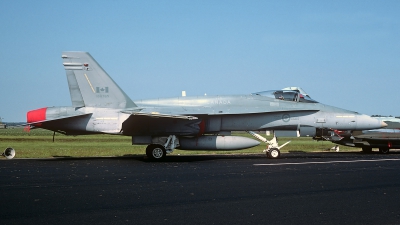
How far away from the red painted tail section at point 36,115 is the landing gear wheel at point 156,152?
13.5ft

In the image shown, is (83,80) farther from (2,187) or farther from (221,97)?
(2,187)

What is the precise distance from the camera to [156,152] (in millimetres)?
17703

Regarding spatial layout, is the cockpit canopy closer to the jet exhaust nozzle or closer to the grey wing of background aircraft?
the grey wing of background aircraft

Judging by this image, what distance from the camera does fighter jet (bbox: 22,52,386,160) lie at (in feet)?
57.5

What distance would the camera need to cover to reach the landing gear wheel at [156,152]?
17672 mm

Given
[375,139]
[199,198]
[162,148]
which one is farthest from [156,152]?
[375,139]

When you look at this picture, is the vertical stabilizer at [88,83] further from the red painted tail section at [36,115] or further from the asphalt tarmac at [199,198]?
the asphalt tarmac at [199,198]

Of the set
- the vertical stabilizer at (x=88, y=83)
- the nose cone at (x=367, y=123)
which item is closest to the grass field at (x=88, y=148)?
the vertical stabilizer at (x=88, y=83)

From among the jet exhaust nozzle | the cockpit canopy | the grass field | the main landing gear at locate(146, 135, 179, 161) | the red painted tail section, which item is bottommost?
the grass field

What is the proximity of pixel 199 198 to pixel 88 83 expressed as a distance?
10.9m

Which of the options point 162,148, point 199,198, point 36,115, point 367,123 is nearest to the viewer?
point 199,198

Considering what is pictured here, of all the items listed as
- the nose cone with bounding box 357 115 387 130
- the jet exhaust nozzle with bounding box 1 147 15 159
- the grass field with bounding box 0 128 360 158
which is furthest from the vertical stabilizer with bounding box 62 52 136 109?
the nose cone with bounding box 357 115 387 130

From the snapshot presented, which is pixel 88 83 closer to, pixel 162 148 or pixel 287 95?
pixel 162 148

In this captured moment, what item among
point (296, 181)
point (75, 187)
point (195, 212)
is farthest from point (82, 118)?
point (195, 212)
